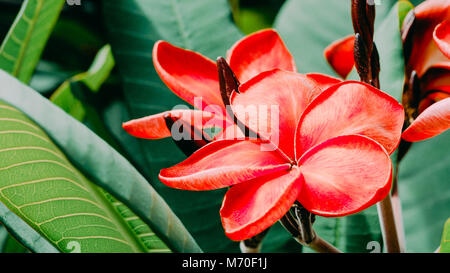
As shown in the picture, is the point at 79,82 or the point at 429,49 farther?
the point at 79,82

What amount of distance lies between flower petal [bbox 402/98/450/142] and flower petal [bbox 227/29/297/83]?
136mm

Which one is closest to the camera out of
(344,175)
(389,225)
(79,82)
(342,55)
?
(344,175)

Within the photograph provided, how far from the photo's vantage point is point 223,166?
282 mm

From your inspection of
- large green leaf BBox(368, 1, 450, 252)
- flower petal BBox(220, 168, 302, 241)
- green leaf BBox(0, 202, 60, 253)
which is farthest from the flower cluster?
large green leaf BBox(368, 1, 450, 252)

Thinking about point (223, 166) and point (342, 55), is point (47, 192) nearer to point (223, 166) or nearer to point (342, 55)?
point (223, 166)

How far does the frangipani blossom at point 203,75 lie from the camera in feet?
1.09

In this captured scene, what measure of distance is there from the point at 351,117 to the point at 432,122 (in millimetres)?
63

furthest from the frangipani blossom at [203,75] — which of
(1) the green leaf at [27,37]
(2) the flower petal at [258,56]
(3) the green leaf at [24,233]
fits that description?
(1) the green leaf at [27,37]

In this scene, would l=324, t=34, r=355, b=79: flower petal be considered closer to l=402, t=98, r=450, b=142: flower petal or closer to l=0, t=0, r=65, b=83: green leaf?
l=402, t=98, r=450, b=142: flower petal

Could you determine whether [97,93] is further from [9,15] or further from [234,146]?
[9,15]

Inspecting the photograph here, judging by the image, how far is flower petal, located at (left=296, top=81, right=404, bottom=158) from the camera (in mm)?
285

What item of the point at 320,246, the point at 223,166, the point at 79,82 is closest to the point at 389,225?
the point at 320,246

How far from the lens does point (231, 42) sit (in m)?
0.59

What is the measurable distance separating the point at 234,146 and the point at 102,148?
93mm
